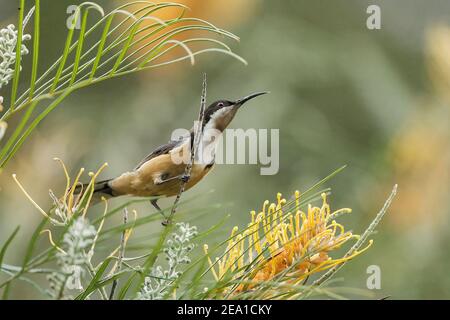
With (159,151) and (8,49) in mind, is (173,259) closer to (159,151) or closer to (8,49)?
(8,49)

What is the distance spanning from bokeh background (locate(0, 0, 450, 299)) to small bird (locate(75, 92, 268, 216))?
420mm

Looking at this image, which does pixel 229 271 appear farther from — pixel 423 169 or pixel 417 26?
pixel 417 26

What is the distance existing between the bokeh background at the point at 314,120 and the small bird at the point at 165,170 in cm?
42

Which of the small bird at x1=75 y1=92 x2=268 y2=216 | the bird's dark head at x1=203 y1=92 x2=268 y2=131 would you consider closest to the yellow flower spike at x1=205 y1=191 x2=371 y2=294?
the small bird at x1=75 y1=92 x2=268 y2=216

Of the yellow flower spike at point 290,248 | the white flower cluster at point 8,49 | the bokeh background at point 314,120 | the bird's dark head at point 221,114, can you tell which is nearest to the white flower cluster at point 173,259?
the yellow flower spike at point 290,248

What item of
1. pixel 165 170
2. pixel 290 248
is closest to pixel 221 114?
pixel 165 170

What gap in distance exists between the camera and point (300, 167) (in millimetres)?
2896

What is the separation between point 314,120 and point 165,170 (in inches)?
51.9

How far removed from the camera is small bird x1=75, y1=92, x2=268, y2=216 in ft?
5.39

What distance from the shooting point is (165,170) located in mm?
1690

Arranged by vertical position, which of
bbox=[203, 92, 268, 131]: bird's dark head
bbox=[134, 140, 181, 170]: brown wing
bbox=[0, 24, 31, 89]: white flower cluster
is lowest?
bbox=[0, 24, 31, 89]: white flower cluster

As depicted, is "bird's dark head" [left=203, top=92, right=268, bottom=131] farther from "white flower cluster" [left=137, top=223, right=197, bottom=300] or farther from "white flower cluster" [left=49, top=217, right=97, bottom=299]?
"white flower cluster" [left=49, top=217, right=97, bottom=299]

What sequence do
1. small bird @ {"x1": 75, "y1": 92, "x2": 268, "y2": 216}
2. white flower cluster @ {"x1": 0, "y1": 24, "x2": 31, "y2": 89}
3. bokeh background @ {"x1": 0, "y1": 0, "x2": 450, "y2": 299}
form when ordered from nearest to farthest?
white flower cluster @ {"x1": 0, "y1": 24, "x2": 31, "y2": 89} → small bird @ {"x1": 75, "y1": 92, "x2": 268, "y2": 216} → bokeh background @ {"x1": 0, "y1": 0, "x2": 450, "y2": 299}
